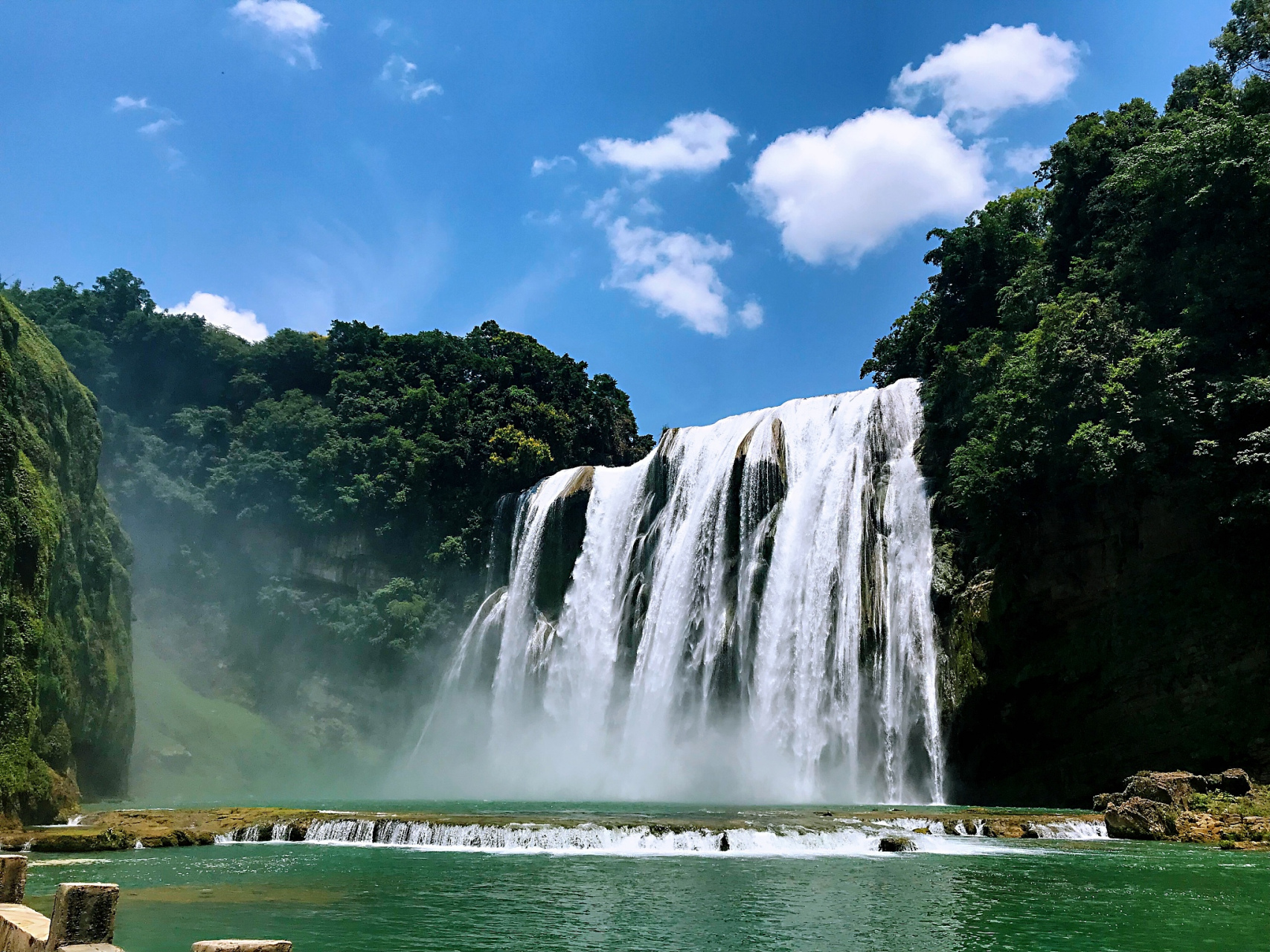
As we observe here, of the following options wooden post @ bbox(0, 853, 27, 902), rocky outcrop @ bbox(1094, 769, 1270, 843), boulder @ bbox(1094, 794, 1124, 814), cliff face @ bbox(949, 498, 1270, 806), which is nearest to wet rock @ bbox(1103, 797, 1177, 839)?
rocky outcrop @ bbox(1094, 769, 1270, 843)

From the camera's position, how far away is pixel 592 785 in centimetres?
3328

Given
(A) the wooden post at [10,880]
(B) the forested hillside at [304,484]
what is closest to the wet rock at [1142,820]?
(A) the wooden post at [10,880]

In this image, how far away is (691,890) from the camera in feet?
41.5

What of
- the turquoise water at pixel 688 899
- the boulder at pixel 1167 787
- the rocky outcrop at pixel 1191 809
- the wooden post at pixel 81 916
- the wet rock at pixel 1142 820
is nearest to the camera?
the wooden post at pixel 81 916

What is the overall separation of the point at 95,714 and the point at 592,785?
16157mm

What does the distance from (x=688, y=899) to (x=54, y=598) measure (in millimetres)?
22102

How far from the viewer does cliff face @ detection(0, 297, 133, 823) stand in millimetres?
20406

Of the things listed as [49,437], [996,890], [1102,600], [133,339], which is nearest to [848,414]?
[1102,600]

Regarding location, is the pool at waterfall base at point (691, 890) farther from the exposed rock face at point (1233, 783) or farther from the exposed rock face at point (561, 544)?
the exposed rock face at point (561, 544)

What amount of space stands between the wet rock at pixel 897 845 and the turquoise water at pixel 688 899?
390mm

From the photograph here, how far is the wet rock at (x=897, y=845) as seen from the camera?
16.5m

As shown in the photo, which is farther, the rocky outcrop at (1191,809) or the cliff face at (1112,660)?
the cliff face at (1112,660)

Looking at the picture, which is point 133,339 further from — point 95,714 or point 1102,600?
point 1102,600

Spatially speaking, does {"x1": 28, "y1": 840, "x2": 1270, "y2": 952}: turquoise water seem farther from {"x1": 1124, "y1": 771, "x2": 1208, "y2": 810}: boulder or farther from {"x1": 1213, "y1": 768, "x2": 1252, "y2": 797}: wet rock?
{"x1": 1213, "y1": 768, "x2": 1252, "y2": 797}: wet rock
